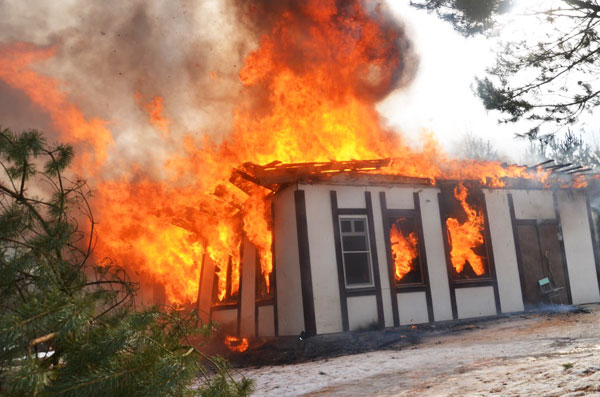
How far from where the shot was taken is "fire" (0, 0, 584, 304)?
13.3m

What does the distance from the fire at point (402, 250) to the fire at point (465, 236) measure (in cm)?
120

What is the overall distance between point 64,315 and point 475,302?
40.8 feet

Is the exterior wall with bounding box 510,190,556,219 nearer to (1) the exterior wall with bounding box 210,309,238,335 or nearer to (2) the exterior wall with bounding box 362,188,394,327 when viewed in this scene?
(2) the exterior wall with bounding box 362,188,394,327

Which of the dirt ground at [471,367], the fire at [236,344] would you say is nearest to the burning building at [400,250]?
the fire at [236,344]

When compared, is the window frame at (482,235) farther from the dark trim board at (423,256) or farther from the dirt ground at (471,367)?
the dirt ground at (471,367)

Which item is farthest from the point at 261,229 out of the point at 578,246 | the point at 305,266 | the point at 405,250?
the point at 578,246

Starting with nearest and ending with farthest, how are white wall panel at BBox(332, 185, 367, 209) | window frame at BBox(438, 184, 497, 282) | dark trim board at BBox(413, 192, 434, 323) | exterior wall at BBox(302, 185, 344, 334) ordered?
exterior wall at BBox(302, 185, 344, 334)
white wall panel at BBox(332, 185, 367, 209)
dark trim board at BBox(413, 192, 434, 323)
window frame at BBox(438, 184, 497, 282)

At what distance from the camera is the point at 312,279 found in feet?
36.0

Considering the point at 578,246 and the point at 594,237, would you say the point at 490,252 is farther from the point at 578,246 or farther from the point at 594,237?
the point at 594,237

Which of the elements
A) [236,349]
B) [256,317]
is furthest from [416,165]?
[236,349]

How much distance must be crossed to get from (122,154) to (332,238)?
9.75 meters

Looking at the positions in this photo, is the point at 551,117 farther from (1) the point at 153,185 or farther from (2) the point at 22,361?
(1) the point at 153,185

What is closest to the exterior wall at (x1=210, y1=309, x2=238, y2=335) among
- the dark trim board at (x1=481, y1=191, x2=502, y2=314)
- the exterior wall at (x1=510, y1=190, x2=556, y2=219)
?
the dark trim board at (x1=481, y1=191, x2=502, y2=314)

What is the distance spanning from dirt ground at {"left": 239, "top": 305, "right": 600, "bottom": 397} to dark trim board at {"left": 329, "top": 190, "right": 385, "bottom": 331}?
140 cm
